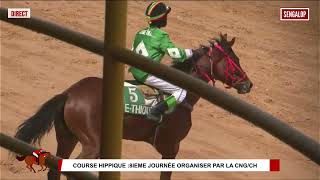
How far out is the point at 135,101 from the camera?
5410 mm

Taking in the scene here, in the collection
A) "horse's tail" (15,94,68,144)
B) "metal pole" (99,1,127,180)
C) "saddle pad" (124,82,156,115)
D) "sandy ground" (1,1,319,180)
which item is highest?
"metal pole" (99,1,127,180)

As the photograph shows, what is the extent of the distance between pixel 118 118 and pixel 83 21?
1097 cm

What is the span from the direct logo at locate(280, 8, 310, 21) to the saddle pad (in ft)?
24.7

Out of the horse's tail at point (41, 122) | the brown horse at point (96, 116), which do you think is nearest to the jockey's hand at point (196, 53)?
the brown horse at point (96, 116)

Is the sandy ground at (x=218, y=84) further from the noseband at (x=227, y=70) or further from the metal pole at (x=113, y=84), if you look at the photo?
the metal pole at (x=113, y=84)

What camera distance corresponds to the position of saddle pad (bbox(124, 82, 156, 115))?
208 inches

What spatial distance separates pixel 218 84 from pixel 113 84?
27.4ft

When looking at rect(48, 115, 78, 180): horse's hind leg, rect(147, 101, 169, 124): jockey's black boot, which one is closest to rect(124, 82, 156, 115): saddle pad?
rect(147, 101, 169, 124): jockey's black boot

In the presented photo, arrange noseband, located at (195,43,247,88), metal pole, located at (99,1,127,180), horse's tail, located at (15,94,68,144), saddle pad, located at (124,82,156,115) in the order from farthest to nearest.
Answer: noseband, located at (195,43,247,88) → horse's tail, located at (15,94,68,144) → saddle pad, located at (124,82,156,115) → metal pole, located at (99,1,127,180)

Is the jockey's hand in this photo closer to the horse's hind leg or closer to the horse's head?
the horse's head

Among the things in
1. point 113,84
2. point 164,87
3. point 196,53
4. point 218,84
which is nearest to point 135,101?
point 164,87

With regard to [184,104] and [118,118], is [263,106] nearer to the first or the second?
[184,104]

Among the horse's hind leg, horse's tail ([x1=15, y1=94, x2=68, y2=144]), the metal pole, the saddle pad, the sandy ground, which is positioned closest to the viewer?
the metal pole

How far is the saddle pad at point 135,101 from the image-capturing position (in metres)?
5.29
